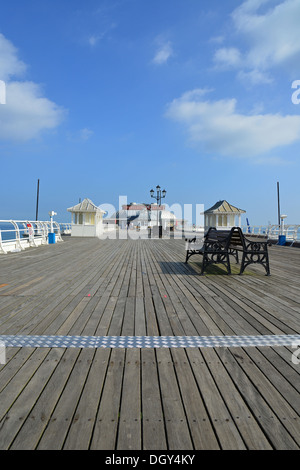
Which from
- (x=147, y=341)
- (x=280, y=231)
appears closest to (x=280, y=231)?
(x=280, y=231)

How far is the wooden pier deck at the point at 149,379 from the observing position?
4.99 ft

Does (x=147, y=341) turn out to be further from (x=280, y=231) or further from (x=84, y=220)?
(x=84, y=220)

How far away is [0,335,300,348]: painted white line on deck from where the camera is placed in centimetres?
258

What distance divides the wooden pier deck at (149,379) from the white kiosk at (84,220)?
18.5 metres

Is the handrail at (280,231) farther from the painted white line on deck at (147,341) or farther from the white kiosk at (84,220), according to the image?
the painted white line on deck at (147,341)

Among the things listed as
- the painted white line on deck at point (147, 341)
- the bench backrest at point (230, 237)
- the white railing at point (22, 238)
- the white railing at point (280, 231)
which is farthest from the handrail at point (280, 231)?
the painted white line on deck at point (147, 341)

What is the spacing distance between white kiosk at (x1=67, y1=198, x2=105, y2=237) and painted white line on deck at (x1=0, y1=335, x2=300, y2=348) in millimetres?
20016

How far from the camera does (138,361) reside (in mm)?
2299

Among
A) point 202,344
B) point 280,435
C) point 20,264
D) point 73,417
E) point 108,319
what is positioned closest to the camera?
point 280,435

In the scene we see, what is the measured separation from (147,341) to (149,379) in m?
0.64
